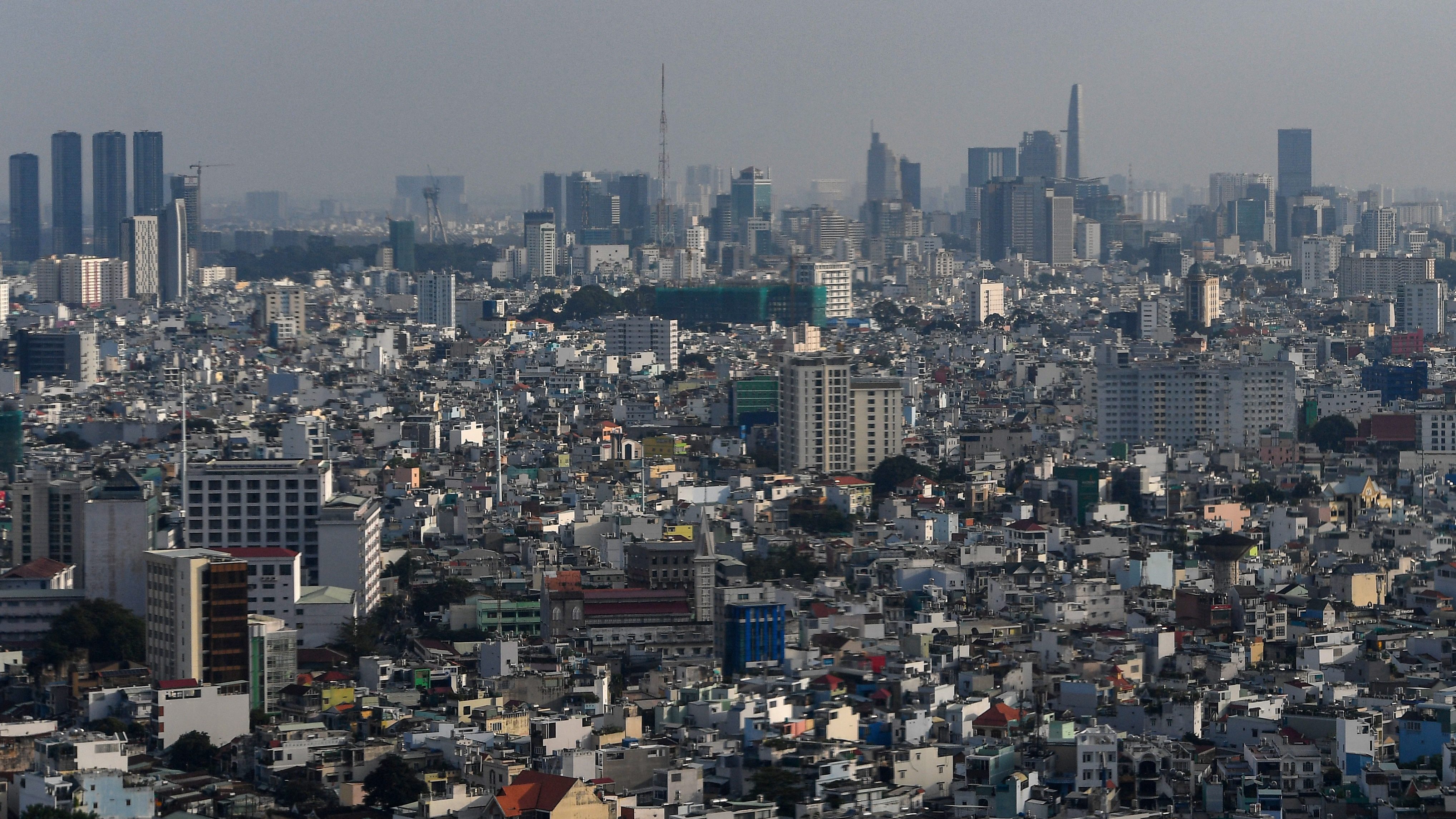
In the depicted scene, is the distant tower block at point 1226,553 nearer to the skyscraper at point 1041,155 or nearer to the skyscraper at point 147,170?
the skyscraper at point 147,170

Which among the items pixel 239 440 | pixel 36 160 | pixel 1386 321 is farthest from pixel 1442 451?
pixel 36 160

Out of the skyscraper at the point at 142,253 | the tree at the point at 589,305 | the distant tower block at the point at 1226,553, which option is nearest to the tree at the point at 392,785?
the distant tower block at the point at 1226,553

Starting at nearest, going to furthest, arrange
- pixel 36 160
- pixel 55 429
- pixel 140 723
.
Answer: pixel 140 723, pixel 55 429, pixel 36 160

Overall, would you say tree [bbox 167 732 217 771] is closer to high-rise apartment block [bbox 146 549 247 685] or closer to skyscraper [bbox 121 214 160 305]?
high-rise apartment block [bbox 146 549 247 685]

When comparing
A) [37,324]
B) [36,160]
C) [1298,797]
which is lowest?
[1298,797]

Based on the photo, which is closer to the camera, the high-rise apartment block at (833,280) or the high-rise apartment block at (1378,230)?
the high-rise apartment block at (833,280)

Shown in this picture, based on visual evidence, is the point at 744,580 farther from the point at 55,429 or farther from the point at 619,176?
the point at 619,176
